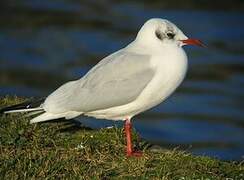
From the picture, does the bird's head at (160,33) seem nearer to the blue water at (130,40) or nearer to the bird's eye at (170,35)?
the bird's eye at (170,35)

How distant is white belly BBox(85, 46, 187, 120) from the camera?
22.8ft

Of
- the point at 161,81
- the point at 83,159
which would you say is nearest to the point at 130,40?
the point at 161,81

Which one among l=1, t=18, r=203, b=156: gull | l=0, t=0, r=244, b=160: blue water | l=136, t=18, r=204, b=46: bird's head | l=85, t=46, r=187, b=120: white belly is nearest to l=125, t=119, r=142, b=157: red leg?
l=1, t=18, r=203, b=156: gull

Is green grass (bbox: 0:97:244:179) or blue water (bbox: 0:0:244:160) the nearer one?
green grass (bbox: 0:97:244:179)

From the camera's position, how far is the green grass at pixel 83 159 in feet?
21.3

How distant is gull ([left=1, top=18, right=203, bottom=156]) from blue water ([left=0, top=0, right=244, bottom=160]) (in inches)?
212

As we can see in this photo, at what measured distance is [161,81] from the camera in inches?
273

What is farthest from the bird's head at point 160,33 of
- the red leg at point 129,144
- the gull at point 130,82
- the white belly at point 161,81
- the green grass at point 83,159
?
the green grass at point 83,159

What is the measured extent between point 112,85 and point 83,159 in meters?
0.67

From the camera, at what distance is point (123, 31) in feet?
73.3

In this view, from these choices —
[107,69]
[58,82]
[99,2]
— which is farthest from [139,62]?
[99,2]

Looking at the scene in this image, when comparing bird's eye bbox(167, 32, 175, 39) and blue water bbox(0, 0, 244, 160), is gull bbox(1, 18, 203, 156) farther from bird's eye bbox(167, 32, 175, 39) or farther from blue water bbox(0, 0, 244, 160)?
blue water bbox(0, 0, 244, 160)

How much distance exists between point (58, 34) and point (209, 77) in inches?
211

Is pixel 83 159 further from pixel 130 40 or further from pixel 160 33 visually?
pixel 130 40
